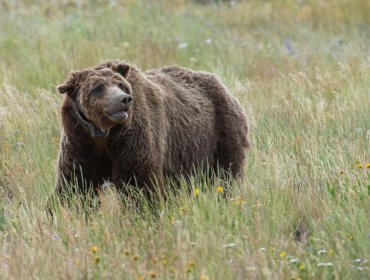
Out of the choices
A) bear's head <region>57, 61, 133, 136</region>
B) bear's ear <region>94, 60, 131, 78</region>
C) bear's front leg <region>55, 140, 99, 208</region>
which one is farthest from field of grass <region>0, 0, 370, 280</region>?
bear's ear <region>94, 60, 131, 78</region>

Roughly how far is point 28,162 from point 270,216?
2.75m

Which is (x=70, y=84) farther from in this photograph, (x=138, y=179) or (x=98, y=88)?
(x=138, y=179)

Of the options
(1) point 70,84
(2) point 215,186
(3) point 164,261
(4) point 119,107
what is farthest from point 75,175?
(3) point 164,261

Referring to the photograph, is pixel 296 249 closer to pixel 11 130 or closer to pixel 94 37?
pixel 11 130

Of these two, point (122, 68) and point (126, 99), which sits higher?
point (122, 68)

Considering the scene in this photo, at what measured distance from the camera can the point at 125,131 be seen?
21.0 feet

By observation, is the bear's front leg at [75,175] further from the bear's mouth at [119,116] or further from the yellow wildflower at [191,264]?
the yellow wildflower at [191,264]

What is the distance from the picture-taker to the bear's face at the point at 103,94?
603cm

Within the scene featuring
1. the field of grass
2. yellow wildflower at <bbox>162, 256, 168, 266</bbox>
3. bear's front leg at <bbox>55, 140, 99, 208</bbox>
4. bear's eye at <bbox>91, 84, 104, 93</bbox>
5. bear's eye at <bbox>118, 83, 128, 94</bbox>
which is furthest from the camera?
bear's front leg at <bbox>55, 140, 99, 208</bbox>

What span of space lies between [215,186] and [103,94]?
123 centimetres

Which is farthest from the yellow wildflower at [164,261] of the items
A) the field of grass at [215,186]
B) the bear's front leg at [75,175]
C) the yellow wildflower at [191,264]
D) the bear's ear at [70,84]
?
the bear's ear at [70,84]

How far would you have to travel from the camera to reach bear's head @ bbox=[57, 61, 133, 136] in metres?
6.03

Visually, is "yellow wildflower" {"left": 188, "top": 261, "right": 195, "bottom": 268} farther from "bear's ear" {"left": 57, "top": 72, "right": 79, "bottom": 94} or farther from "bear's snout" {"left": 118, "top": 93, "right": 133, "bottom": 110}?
"bear's ear" {"left": 57, "top": 72, "right": 79, "bottom": 94}

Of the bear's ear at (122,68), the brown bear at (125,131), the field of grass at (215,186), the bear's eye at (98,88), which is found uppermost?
the bear's ear at (122,68)
